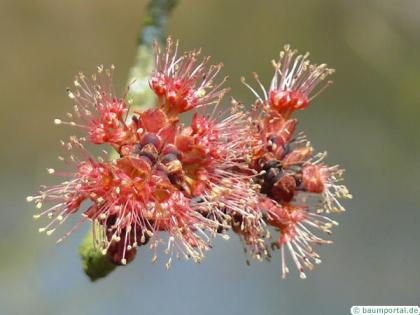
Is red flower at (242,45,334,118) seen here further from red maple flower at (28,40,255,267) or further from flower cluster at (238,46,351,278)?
red maple flower at (28,40,255,267)

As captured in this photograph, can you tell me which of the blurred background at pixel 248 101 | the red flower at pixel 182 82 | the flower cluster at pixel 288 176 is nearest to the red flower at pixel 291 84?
the flower cluster at pixel 288 176

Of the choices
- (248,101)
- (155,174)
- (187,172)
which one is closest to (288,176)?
(187,172)

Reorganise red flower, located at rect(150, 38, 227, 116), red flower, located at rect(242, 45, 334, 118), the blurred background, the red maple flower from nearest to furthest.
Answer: the red maple flower < red flower, located at rect(150, 38, 227, 116) < red flower, located at rect(242, 45, 334, 118) < the blurred background

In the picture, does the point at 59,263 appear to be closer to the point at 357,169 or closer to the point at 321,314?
the point at 321,314

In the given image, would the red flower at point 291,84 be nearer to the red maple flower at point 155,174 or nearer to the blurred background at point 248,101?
the red maple flower at point 155,174

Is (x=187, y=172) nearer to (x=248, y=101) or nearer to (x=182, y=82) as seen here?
(x=182, y=82)

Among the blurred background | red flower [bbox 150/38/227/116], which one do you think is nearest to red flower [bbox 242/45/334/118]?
red flower [bbox 150/38/227/116]

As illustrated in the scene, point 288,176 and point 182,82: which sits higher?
point 182,82
